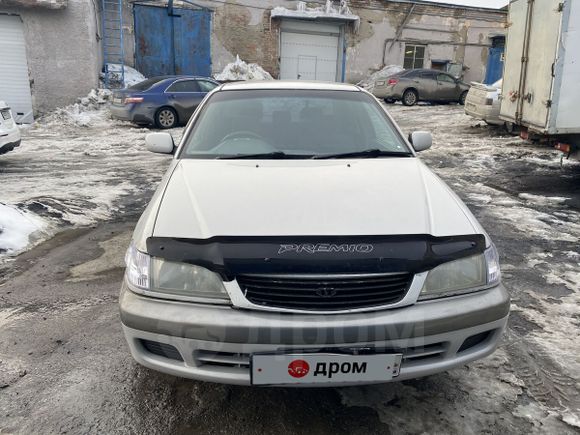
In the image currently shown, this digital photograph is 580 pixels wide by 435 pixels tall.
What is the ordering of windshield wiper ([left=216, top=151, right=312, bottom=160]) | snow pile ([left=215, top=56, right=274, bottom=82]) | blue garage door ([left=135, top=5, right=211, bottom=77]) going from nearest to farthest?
windshield wiper ([left=216, top=151, right=312, bottom=160]), blue garage door ([left=135, top=5, right=211, bottom=77]), snow pile ([left=215, top=56, right=274, bottom=82])

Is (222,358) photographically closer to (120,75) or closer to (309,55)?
(120,75)

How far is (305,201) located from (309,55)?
2067cm

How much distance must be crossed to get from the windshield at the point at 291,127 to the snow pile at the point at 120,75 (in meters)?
14.3

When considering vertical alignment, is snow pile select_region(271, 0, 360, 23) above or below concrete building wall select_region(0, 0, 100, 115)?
above

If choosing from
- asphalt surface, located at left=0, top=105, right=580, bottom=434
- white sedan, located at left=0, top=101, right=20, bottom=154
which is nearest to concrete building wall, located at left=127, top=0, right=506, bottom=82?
white sedan, located at left=0, top=101, right=20, bottom=154

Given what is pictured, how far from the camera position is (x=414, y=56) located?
73.8 ft

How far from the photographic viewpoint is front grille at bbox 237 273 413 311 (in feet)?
6.18

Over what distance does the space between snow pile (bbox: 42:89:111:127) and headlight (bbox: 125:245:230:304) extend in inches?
485

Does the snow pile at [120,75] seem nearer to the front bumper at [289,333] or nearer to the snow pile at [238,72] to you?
the snow pile at [238,72]

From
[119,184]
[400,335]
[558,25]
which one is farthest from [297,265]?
[558,25]

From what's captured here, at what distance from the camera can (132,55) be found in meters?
18.3

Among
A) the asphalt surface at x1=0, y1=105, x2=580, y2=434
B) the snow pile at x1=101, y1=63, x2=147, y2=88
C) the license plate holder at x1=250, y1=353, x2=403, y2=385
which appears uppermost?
the snow pile at x1=101, y1=63, x2=147, y2=88

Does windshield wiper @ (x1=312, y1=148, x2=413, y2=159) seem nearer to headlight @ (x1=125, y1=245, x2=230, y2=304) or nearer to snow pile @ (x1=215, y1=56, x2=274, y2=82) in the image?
headlight @ (x1=125, y1=245, x2=230, y2=304)

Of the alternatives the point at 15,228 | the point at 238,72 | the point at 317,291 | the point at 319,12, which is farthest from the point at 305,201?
the point at 319,12
